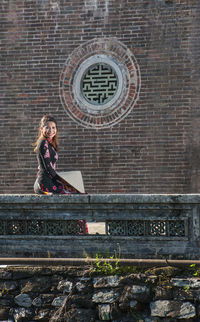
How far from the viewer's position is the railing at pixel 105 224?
4449 mm

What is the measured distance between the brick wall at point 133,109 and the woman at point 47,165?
10.5 feet

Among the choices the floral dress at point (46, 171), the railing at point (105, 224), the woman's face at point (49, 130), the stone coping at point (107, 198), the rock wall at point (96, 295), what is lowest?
the rock wall at point (96, 295)

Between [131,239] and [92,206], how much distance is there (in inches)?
21.8

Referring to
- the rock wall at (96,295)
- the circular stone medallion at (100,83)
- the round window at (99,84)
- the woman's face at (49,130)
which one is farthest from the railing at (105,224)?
the round window at (99,84)

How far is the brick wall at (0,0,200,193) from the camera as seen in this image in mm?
8016

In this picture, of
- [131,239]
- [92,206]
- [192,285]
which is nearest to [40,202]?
[92,206]

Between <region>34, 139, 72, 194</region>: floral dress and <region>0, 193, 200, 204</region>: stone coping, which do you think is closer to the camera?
<region>0, 193, 200, 204</region>: stone coping

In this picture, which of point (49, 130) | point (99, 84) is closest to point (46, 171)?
point (49, 130)

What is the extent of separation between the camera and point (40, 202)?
4.69m

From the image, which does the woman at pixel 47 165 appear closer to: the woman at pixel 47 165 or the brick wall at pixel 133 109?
the woman at pixel 47 165

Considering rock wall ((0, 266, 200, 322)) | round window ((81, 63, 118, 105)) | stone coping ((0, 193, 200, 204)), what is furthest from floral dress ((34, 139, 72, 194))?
round window ((81, 63, 118, 105))

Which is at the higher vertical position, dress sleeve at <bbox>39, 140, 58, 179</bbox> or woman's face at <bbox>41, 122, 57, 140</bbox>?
woman's face at <bbox>41, 122, 57, 140</bbox>

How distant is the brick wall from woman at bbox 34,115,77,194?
10.5 feet

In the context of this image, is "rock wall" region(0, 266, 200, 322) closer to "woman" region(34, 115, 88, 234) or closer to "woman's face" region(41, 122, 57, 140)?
"woman" region(34, 115, 88, 234)
